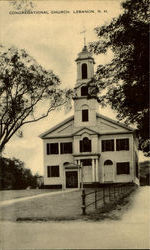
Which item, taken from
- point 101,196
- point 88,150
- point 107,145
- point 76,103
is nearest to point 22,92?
point 76,103

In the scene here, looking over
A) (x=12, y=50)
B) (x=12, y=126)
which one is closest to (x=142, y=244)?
(x=12, y=126)

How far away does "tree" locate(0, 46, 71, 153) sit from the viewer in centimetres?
927

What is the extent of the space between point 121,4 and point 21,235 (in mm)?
4989

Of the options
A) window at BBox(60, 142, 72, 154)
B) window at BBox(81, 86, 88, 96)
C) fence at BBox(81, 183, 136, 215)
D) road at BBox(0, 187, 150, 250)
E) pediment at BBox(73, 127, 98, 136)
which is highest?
pediment at BBox(73, 127, 98, 136)

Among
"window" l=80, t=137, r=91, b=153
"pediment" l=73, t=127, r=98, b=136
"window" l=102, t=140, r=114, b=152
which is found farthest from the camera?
"window" l=80, t=137, r=91, b=153

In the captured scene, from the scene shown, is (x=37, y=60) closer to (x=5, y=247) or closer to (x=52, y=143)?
(x=5, y=247)

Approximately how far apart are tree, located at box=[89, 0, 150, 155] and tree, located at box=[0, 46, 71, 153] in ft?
3.31

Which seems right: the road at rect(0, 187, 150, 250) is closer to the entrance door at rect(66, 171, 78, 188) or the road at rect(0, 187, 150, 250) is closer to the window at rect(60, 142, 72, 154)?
the entrance door at rect(66, 171, 78, 188)

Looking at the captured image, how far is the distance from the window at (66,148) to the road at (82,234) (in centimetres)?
1346

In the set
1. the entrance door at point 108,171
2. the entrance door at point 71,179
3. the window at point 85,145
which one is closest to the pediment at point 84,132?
the window at point 85,145

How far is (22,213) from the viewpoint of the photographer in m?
8.80

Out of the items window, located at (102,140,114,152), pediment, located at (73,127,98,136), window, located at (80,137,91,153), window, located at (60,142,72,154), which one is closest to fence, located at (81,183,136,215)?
window, located at (60,142,72,154)

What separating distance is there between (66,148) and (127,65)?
13595mm

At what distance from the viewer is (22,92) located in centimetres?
1020
